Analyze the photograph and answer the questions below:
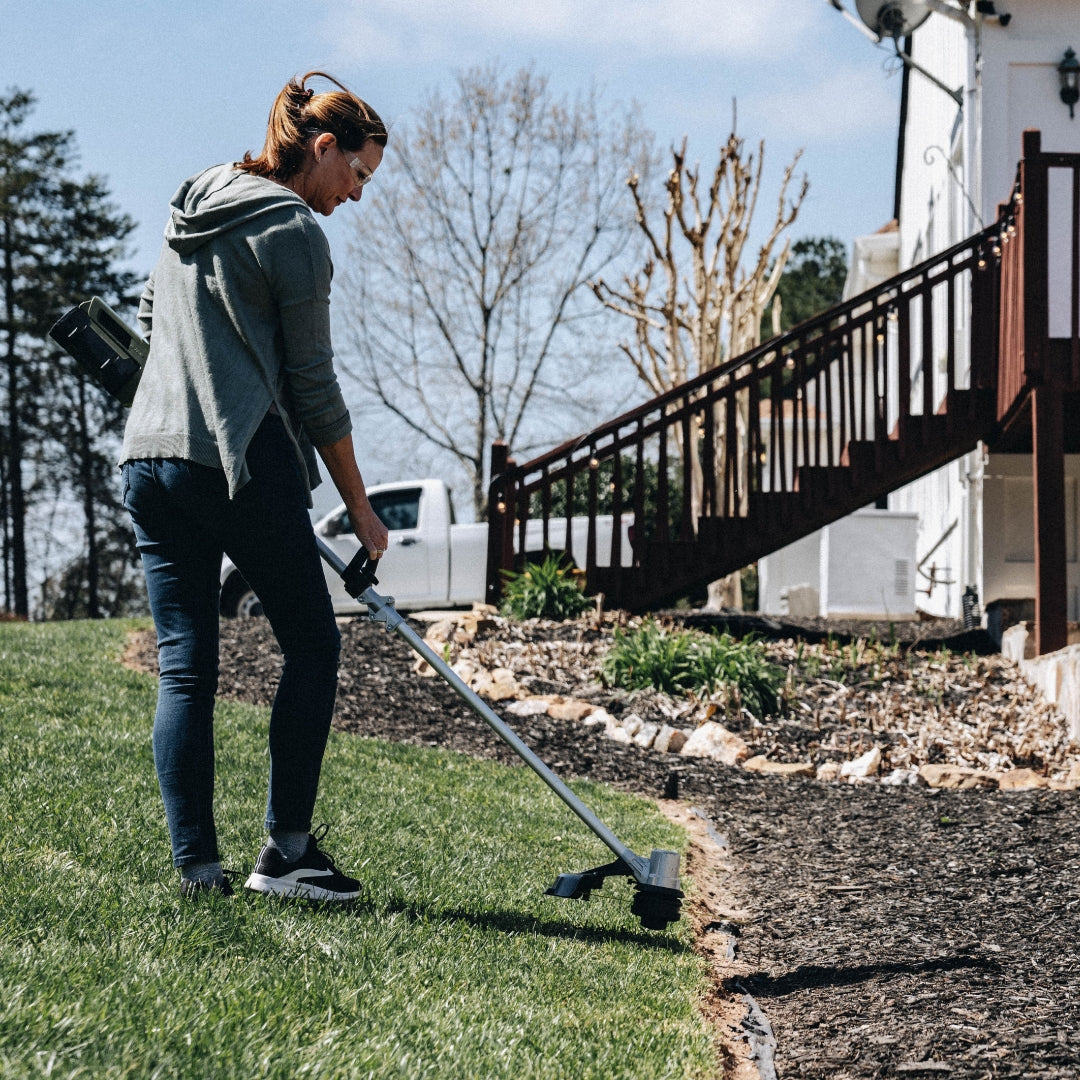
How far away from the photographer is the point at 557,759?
257 inches

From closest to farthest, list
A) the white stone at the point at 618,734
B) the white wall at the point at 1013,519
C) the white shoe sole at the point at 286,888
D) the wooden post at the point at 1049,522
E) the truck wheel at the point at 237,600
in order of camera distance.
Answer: the white shoe sole at the point at 286,888 → the white stone at the point at 618,734 → the wooden post at the point at 1049,522 → the white wall at the point at 1013,519 → the truck wheel at the point at 237,600

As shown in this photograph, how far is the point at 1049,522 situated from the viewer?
25.2 ft

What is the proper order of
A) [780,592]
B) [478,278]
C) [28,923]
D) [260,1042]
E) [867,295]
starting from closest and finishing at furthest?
1. [260,1042]
2. [28,923]
3. [867,295]
4. [780,592]
5. [478,278]

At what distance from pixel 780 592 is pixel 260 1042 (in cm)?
1514

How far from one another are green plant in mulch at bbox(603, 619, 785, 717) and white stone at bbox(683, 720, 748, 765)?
49cm

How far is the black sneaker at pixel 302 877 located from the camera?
2.73 m

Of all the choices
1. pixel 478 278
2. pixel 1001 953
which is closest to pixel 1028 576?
pixel 1001 953

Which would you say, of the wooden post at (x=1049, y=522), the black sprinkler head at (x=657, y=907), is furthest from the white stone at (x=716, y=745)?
the black sprinkler head at (x=657, y=907)

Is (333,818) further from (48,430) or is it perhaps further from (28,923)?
(48,430)

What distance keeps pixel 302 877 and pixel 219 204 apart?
1.48 m

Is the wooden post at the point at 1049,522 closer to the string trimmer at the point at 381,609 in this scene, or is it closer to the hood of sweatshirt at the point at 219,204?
the string trimmer at the point at 381,609

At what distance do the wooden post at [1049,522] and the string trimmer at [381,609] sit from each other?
528 centimetres

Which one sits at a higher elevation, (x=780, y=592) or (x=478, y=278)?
(x=478, y=278)

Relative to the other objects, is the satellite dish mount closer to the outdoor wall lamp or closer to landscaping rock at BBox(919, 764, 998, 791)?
the outdoor wall lamp
